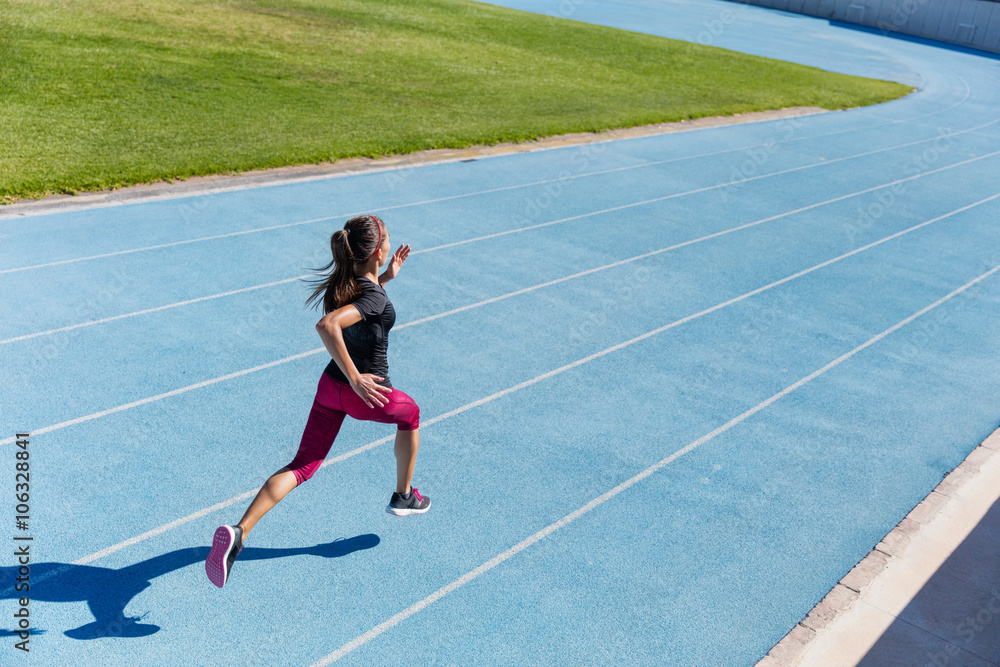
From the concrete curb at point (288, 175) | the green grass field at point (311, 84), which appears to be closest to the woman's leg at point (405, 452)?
the concrete curb at point (288, 175)

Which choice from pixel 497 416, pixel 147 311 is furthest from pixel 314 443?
pixel 147 311

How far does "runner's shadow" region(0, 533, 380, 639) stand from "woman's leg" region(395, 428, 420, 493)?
542mm

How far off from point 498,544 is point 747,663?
1603 mm

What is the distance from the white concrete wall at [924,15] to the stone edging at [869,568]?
4456 centimetres

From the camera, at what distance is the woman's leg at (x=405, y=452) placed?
4.91 m

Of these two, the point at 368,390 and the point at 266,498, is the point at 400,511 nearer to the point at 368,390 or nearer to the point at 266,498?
the point at 266,498

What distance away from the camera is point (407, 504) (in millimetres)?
5270

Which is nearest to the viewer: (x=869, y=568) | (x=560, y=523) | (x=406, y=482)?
(x=406, y=482)

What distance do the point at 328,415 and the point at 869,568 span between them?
3561 mm

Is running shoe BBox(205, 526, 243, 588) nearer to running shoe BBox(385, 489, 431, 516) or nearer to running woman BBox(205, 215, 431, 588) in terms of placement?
running woman BBox(205, 215, 431, 588)

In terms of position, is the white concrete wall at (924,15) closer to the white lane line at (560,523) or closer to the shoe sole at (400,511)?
the white lane line at (560,523)

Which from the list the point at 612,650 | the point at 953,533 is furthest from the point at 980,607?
the point at 612,650

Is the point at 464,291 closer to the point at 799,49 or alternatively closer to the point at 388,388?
the point at 388,388

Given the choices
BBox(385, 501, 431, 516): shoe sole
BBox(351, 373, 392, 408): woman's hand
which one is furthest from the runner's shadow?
BBox(351, 373, 392, 408): woman's hand
